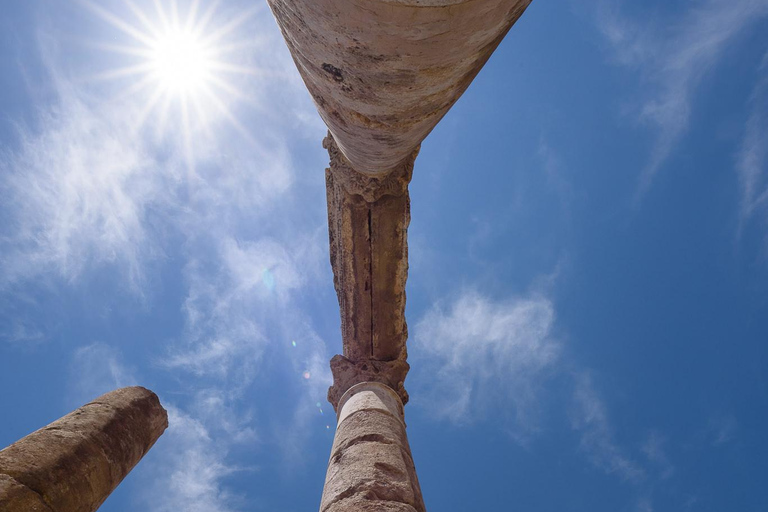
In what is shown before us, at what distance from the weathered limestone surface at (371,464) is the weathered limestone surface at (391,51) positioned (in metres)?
3.30

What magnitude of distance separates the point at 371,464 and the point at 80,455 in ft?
9.81

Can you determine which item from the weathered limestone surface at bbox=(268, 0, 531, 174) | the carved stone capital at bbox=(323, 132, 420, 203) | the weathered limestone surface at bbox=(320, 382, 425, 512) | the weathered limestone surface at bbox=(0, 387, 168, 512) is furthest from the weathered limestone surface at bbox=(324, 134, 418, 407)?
the weathered limestone surface at bbox=(0, 387, 168, 512)

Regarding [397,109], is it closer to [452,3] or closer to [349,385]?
[452,3]

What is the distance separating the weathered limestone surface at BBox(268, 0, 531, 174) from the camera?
100 inches

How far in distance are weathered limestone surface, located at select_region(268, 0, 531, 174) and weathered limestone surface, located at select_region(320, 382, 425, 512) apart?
330 cm

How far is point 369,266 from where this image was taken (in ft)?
24.1

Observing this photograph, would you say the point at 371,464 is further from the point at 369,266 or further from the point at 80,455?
the point at 369,266

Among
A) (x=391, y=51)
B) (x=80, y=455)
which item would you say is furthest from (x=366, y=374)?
(x=391, y=51)

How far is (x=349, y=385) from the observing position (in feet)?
24.3

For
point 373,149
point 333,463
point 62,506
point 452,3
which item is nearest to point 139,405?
point 62,506

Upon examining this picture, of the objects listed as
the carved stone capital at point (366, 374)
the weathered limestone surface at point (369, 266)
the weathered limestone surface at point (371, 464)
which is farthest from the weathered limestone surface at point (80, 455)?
A: the weathered limestone surface at point (369, 266)

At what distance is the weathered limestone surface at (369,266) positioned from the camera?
266 inches

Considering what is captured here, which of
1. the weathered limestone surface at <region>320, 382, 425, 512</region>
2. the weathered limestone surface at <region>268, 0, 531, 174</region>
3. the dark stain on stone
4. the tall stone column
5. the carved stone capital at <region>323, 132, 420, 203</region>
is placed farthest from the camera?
the carved stone capital at <region>323, 132, 420, 203</region>

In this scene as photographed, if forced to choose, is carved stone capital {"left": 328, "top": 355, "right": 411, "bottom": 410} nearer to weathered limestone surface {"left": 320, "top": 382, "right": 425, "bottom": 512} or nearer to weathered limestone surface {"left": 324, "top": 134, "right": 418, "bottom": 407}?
weathered limestone surface {"left": 324, "top": 134, "right": 418, "bottom": 407}
